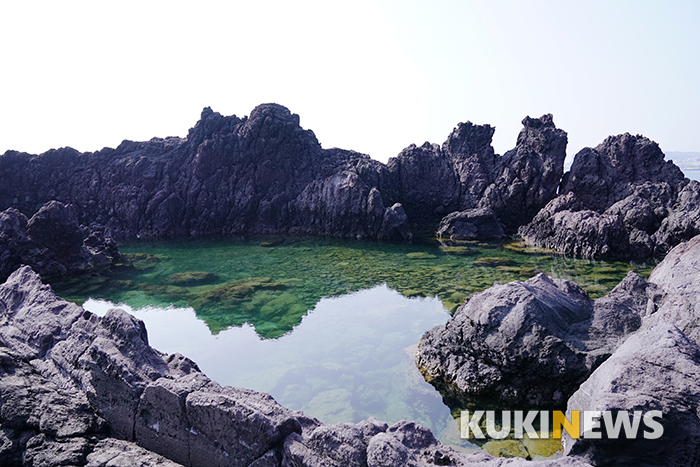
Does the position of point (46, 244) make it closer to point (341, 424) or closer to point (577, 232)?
point (341, 424)

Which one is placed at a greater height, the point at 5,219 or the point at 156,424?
the point at 5,219

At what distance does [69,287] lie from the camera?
858 inches

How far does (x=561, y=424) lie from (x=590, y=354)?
1712 millimetres

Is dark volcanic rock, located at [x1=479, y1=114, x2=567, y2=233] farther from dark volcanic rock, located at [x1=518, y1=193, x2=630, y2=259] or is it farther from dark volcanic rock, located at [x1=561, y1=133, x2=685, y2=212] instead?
dark volcanic rock, located at [x1=518, y1=193, x2=630, y2=259]

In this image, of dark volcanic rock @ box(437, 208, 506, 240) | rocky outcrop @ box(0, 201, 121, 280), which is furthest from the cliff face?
rocky outcrop @ box(0, 201, 121, 280)

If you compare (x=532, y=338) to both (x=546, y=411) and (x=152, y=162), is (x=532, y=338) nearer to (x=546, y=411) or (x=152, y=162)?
(x=546, y=411)

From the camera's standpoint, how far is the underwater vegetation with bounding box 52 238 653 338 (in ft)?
58.4

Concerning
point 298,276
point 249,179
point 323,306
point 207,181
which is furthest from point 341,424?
point 207,181

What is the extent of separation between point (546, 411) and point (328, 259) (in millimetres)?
20582

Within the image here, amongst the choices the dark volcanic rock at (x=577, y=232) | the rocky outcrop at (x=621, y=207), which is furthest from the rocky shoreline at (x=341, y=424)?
the rocky outcrop at (x=621, y=207)

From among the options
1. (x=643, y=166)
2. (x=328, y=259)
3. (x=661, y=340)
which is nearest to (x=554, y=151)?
(x=643, y=166)

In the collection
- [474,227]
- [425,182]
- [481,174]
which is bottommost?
[474,227]

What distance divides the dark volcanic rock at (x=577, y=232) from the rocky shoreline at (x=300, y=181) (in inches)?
130

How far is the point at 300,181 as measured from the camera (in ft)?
152
